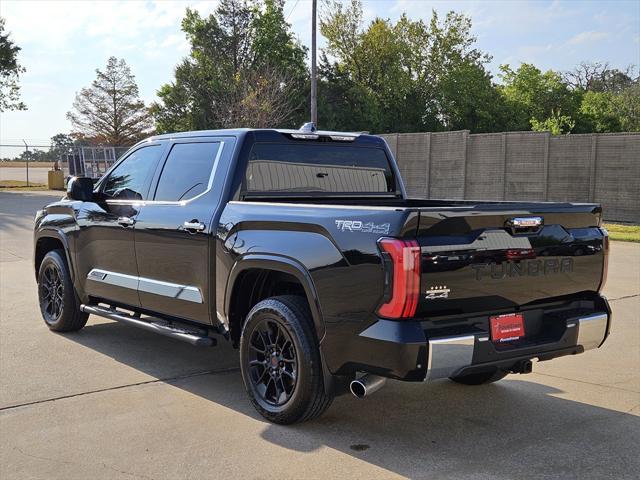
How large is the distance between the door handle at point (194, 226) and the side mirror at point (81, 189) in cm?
150

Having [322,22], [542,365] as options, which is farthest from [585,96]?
[542,365]

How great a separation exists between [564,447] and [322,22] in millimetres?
57988

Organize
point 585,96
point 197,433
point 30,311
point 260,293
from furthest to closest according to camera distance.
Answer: point 585,96
point 30,311
point 260,293
point 197,433

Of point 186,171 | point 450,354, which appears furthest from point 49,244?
point 450,354

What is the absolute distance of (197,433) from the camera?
434 centimetres

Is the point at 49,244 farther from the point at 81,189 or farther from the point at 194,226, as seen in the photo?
the point at 194,226

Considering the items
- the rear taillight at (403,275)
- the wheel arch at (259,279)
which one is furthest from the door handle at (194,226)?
the rear taillight at (403,275)

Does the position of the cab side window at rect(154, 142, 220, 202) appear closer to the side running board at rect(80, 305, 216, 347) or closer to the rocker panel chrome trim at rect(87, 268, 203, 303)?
the rocker panel chrome trim at rect(87, 268, 203, 303)

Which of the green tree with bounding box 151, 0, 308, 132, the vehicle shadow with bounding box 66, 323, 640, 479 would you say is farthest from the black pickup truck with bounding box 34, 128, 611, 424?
the green tree with bounding box 151, 0, 308, 132

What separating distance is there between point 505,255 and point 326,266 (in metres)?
1.02

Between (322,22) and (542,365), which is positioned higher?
(322,22)

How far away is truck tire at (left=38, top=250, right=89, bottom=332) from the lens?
677 centimetres

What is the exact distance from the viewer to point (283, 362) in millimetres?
4477

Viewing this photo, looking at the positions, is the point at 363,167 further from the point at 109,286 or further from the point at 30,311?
the point at 30,311
